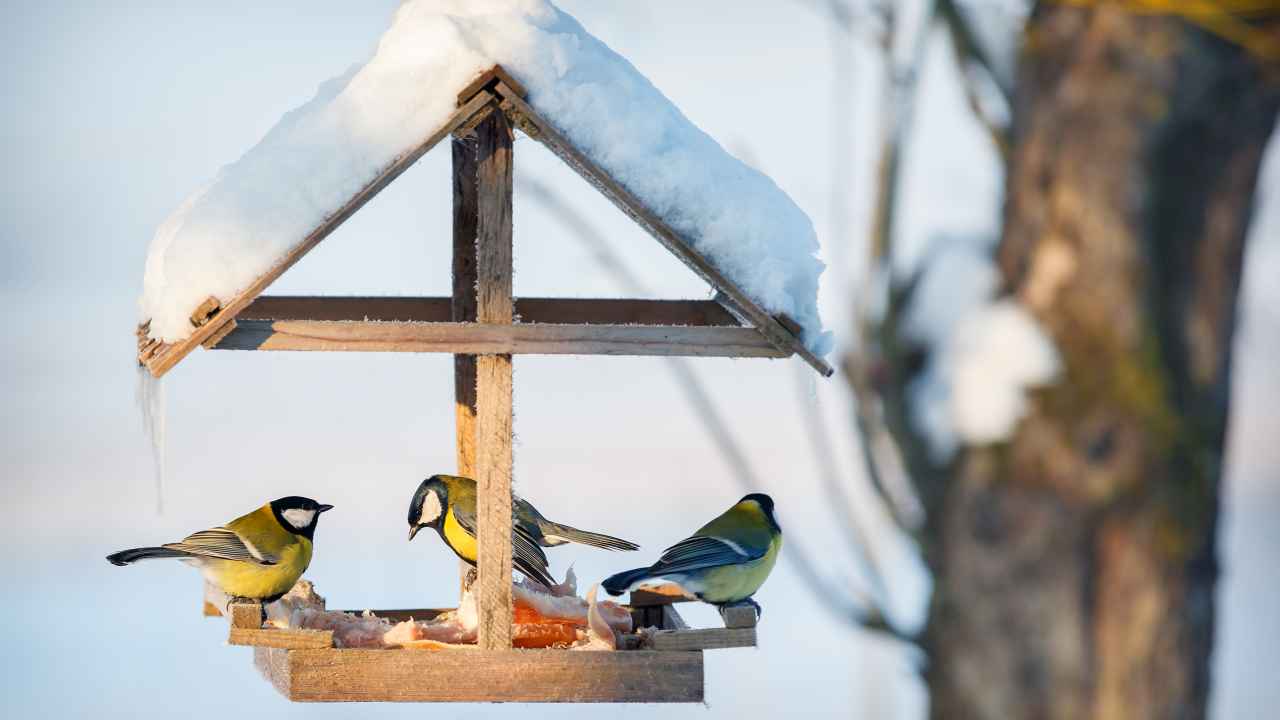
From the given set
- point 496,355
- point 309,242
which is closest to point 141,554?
point 309,242

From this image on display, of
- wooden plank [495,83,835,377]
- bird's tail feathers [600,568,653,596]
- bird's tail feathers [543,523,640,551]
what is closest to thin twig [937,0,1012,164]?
wooden plank [495,83,835,377]

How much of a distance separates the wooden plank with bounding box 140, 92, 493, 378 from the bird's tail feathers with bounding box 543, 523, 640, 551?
156 centimetres

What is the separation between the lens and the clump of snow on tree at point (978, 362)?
2240 millimetres

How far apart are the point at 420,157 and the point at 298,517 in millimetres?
1509

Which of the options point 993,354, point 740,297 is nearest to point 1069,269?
point 993,354

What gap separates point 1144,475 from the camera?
225cm

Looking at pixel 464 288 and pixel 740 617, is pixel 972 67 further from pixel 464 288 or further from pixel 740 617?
pixel 464 288

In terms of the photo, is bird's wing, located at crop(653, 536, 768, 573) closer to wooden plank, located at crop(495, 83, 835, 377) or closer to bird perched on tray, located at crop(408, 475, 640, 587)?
bird perched on tray, located at crop(408, 475, 640, 587)

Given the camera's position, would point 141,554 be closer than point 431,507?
Yes

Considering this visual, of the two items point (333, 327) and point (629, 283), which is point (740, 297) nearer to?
point (333, 327)

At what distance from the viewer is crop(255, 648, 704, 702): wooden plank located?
4184 mm

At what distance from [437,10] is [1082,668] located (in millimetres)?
2846

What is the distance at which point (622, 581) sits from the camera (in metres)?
4.42

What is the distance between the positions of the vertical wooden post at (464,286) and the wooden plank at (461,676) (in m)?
1.12
